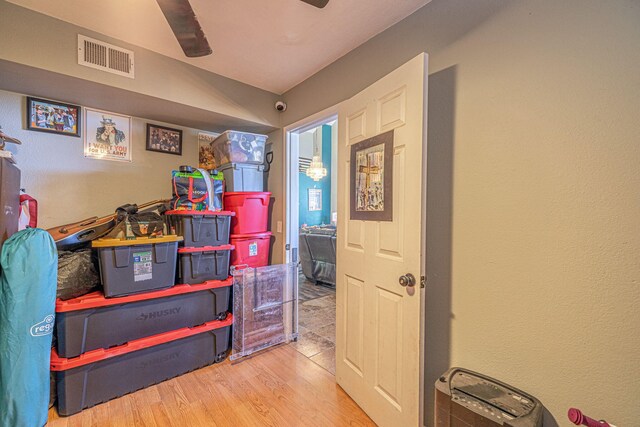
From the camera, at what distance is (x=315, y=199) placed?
306 inches

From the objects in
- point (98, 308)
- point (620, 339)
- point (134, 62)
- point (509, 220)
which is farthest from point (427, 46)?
point (98, 308)

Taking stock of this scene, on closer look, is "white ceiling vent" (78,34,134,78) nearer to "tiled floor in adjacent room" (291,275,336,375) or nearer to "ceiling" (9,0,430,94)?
"ceiling" (9,0,430,94)

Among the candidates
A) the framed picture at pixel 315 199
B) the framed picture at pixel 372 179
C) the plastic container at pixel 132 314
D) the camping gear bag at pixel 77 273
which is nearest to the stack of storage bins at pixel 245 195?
the plastic container at pixel 132 314

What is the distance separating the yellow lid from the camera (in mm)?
1726

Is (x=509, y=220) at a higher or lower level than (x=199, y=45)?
lower

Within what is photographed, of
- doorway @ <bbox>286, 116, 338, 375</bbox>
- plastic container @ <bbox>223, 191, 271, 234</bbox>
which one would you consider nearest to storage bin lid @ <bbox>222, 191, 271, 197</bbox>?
plastic container @ <bbox>223, 191, 271, 234</bbox>

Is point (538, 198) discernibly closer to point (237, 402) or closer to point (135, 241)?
point (237, 402)

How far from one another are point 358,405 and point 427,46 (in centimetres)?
231

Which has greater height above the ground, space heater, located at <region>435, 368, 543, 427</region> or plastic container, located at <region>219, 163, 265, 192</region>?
plastic container, located at <region>219, 163, 265, 192</region>

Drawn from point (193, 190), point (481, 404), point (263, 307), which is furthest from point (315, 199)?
point (481, 404)

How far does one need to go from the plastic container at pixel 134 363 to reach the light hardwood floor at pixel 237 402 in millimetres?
61

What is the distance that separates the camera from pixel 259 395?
5.98 feet

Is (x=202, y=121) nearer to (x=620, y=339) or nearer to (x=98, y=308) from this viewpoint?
(x=98, y=308)

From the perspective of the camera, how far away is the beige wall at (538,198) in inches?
37.6
